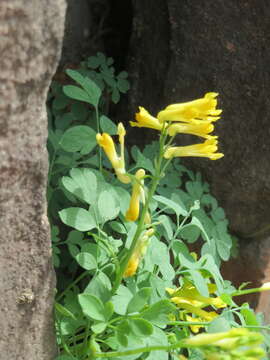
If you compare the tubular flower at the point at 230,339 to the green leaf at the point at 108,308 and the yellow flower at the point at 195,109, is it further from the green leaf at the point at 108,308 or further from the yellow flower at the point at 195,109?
the yellow flower at the point at 195,109

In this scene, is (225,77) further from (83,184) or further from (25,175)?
(25,175)

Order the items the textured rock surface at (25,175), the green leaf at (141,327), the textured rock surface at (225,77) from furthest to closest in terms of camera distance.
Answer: the textured rock surface at (225,77) → the green leaf at (141,327) → the textured rock surface at (25,175)

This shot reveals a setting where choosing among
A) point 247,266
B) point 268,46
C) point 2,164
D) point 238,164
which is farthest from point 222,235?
point 2,164

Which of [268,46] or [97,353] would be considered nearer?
[97,353]

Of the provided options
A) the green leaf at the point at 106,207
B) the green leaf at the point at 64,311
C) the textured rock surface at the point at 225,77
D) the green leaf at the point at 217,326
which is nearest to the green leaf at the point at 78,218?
the green leaf at the point at 106,207

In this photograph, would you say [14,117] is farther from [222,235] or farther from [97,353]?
[222,235]

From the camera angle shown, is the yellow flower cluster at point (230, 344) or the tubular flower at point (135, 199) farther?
the tubular flower at point (135, 199)

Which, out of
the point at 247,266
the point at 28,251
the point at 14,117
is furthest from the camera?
the point at 247,266
